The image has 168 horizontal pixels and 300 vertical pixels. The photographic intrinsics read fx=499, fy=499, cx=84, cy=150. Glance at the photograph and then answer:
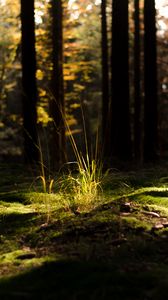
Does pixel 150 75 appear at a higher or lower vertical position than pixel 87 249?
higher

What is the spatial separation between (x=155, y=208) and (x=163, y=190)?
114 centimetres

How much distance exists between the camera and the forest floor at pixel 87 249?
265cm

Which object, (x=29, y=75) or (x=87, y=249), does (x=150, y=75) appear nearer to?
(x=29, y=75)

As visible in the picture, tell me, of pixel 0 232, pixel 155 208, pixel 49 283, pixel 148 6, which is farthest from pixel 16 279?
pixel 148 6

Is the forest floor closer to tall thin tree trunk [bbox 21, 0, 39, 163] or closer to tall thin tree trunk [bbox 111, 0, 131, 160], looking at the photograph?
tall thin tree trunk [bbox 21, 0, 39, 163]

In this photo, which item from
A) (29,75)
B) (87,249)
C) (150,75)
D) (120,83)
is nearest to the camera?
(87,249)

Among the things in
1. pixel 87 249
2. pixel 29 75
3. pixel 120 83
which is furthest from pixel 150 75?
pixel 87 249

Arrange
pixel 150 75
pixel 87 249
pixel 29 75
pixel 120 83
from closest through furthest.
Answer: pixel 87 249 < pixel 29 75 < pixel 120 83 < pixel 150 75

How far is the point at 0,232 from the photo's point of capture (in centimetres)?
414

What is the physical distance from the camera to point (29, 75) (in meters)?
10.3

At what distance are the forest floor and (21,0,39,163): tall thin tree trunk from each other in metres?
4.93

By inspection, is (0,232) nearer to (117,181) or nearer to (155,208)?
(155,208)

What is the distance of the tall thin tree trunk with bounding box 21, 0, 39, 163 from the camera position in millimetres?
10211

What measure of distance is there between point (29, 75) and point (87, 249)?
7.45 meters
